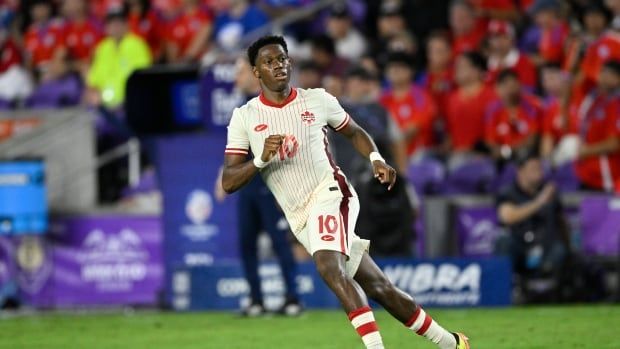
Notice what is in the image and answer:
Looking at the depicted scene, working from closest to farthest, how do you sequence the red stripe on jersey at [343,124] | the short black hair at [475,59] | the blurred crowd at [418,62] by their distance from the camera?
the red stripe on jersey at [343,124] → the blurred crowd at [418,62] → the short black hair at [475,59]

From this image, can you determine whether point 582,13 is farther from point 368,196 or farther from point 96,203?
point 96,203

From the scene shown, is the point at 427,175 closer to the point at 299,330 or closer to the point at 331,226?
the point at 299,330

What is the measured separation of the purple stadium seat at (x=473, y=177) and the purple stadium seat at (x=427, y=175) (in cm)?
16

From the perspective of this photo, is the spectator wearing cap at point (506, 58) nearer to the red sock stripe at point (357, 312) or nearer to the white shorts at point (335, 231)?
the white shorts at point (335, 231)

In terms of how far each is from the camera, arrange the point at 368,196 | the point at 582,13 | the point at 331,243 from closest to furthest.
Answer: the point at 331,243 → the point at 368,196 → the point at 582,13

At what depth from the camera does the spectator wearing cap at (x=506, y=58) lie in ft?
54.6

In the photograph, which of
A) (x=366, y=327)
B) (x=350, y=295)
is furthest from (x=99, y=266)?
(x=366, y=327)

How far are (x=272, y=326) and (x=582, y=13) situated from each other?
23.5 feet

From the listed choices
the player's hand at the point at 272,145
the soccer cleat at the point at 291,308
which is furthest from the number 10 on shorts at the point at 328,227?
the soccer cleat at the point at 291,308

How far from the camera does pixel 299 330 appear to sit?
1183 cm

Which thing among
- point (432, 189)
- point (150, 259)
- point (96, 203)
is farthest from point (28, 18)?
point (432, 189)

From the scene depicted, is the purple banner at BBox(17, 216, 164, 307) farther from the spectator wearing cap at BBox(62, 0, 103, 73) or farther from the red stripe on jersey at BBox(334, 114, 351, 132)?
the red stripe on jersey at BBox(334, 114, 351, 132)

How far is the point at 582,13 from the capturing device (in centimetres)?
1720

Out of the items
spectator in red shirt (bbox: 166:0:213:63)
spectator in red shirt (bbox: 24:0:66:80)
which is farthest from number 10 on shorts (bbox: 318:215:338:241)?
spectator in red shirt (bbox: 24:0:66:80)
